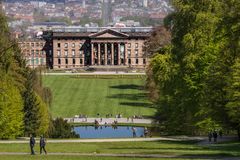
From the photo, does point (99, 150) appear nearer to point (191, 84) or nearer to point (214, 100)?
point (214, 100)

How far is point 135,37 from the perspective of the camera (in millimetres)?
166500

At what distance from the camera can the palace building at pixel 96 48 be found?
166 metres

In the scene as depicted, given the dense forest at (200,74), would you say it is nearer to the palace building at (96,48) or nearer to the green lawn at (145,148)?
the green lawn at (145,148)

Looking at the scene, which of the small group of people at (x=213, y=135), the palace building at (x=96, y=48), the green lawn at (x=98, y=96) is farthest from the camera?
the palace building at (x=96, y=48)

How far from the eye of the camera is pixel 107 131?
6894 centimetres

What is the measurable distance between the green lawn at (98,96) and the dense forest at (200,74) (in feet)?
87.3

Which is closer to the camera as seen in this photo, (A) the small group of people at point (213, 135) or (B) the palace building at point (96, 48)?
(A) the small group of people at point (213, 135)

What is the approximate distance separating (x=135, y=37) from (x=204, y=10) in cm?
12029

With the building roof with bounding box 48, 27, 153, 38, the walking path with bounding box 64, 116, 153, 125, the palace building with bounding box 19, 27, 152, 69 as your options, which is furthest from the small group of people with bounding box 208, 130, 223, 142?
the palace building with bounding box 19, 27, 152, 69

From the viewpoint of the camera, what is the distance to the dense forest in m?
38.7

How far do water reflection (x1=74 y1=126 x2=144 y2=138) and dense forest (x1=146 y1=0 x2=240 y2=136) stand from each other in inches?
412

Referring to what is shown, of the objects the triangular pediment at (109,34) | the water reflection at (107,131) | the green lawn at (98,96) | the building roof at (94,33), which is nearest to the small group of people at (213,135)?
the water reflection at (107,131)

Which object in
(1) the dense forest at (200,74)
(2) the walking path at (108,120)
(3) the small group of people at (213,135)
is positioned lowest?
(2) the walking path at (108,120)

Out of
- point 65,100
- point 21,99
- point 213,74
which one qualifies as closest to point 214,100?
point 213,74
